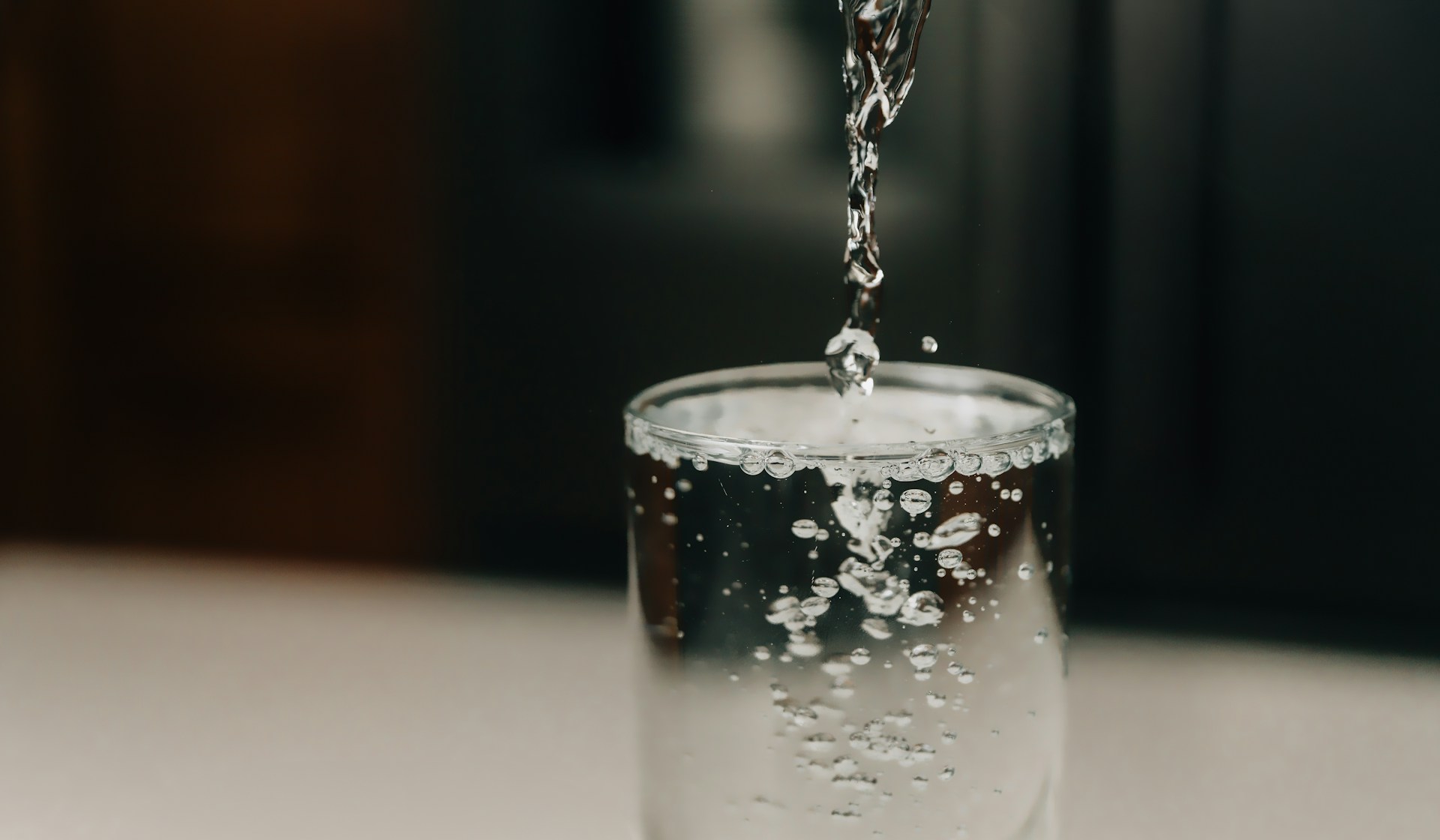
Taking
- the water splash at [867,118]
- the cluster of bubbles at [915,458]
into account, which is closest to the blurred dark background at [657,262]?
the water splash at [867,118]

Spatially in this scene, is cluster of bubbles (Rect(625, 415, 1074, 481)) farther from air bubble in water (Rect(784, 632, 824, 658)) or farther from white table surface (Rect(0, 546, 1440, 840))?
white table surface (Rect(0, 546, 1440, 840))

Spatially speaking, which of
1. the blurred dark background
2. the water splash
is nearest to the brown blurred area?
the blurred dark background

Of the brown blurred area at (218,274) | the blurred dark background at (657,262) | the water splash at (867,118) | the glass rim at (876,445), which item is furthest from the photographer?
the brown blurred area at (218,274)

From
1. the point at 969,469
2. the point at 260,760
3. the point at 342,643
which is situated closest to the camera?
the point at 969,469

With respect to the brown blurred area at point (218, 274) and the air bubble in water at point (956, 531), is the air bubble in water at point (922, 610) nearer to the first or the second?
the air bubble in water at point (956, 531)

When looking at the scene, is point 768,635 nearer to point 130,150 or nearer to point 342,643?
point 342,643

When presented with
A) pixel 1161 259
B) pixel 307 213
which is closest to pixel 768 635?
pixel 1161 259

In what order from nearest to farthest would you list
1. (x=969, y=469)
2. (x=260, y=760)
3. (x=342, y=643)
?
(x=969, y=469) → (x=260, y=760) → (x=342, y=643)

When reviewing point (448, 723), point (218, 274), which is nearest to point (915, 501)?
point (448, 723)
